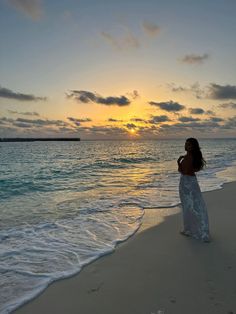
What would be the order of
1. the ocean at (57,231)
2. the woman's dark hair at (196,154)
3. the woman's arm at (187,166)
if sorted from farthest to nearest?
1. the woman's arm at (187,166)
2. the woman's dark hair at (196,154)
3. the ocean at (57,231)

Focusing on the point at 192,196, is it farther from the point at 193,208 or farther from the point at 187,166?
the point at 187,166

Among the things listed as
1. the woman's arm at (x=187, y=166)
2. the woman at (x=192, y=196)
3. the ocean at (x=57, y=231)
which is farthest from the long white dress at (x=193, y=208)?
the ocean at (x=57, y=231)

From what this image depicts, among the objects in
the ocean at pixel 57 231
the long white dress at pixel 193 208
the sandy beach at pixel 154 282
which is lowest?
the ocean at pixel 57 231

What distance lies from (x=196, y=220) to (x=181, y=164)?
1.25 metres

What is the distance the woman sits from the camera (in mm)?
6227

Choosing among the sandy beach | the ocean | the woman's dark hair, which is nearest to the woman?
the woman's dark hair

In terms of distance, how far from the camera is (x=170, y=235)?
665 cm

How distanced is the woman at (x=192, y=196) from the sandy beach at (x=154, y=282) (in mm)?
266

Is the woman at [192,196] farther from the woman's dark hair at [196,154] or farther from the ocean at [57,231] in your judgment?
the ocean at [57,231]

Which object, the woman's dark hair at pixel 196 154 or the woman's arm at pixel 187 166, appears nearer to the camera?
the woman's dark hair at pixel 196 154

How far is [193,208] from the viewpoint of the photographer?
641 cm

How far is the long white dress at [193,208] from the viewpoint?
6.27 metres

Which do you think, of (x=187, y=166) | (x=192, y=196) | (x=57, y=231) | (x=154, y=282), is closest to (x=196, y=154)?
(x=187, y=166)

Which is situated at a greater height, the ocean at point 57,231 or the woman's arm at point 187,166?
the woman's arm at point 187,166
